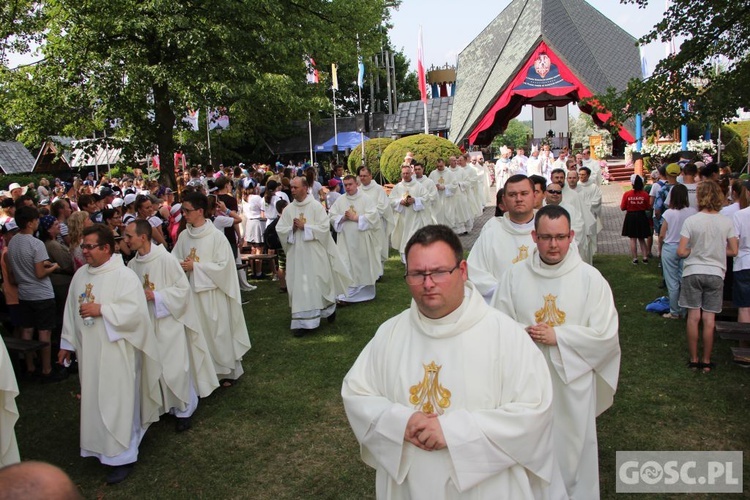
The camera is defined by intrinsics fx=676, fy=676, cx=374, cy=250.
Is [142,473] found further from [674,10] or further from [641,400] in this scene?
[674,10]

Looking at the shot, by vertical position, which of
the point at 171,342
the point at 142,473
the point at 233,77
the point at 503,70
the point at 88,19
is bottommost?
the point at 142,473

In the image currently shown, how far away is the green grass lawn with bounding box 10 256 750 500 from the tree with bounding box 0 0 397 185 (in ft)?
20.8

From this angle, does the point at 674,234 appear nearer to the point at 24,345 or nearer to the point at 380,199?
the point at 380,199

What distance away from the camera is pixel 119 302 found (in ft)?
18.7

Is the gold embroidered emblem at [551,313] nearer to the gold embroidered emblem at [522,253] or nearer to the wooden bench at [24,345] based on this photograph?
the gold embroidered emblem at [522,253]

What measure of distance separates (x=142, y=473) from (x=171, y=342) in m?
1.24

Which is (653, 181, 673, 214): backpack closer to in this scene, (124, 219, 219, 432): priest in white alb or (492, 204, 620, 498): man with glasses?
(492, 204, 620, 498): man with glasses

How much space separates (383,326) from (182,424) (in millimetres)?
4001

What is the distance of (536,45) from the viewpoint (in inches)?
1307

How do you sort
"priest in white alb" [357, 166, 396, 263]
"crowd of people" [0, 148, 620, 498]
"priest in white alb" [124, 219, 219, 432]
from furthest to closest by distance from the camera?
"priest in white alb" [357, 166, 396, 263], "priest in white alb" [124, 219, 219, 432], "crowd of people" [0, 148, 620, 498]

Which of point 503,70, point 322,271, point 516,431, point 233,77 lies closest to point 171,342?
point 322,271

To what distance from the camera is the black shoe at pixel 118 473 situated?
5625mm

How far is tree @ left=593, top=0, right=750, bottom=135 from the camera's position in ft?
33.6

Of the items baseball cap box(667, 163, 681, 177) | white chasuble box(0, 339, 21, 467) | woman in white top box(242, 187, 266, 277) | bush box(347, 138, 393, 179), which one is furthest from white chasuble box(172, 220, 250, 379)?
bush box(347, 138, 393, 179)
